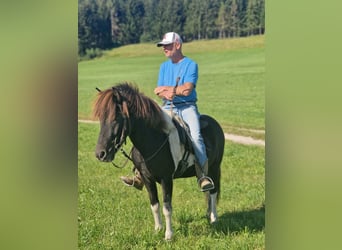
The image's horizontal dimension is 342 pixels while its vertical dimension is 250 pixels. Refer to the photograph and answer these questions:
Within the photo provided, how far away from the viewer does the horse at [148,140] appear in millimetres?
3207

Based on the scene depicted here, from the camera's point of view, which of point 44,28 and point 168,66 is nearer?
point 168,66

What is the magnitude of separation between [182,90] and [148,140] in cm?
47

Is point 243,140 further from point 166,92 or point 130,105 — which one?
point 130,105

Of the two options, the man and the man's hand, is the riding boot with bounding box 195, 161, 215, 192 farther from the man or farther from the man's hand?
the man's hand

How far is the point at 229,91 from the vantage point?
3674 mm

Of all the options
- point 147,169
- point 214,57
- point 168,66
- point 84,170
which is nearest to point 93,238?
point 84,170

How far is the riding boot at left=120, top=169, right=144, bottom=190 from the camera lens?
11.9 ft

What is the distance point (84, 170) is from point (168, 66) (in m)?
1.17

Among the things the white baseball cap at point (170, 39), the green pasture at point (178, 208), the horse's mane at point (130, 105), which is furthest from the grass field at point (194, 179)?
the horse's mane at point (130, 105)

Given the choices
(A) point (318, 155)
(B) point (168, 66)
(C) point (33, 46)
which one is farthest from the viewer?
(C) point (33, 46)

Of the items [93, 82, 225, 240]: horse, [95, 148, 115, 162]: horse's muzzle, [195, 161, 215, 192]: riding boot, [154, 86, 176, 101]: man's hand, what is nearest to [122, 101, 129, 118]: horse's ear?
[93, 82, 225, 240]: horse

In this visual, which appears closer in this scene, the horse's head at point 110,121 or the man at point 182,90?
the horse's head at point 110,121

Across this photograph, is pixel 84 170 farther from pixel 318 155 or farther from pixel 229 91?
pixel 318 155

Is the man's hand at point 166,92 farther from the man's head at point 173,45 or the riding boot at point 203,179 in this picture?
the riding boot at point 203,179
